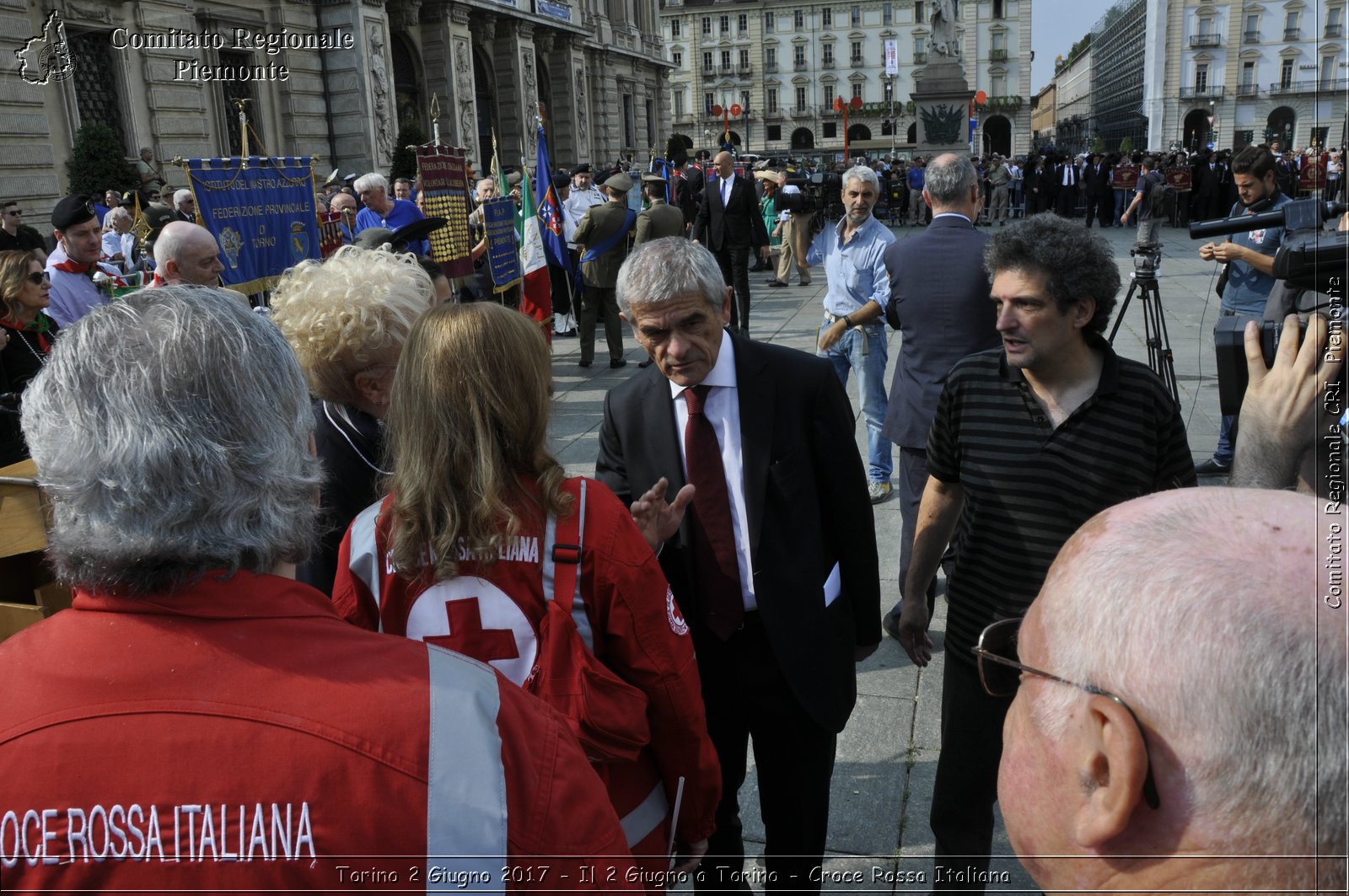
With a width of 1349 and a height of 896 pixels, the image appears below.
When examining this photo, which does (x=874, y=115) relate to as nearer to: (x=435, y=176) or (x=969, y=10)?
(x=969, y=10)

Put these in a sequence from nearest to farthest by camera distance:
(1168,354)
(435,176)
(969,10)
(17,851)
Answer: (17,851), (1168,354), (435,176), (969,10)

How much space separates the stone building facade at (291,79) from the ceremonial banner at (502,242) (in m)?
1.96

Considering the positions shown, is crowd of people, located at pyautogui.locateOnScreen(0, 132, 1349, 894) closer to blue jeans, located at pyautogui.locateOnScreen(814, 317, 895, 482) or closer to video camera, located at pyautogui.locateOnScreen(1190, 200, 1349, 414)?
video camera, located at pyautogui.locateOnScreen(1190, 200, 1349, 414)

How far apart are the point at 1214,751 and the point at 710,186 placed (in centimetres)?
1099

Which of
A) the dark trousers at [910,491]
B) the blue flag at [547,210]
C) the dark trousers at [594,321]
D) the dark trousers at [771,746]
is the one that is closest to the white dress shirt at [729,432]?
the dark trousers at [771,746]

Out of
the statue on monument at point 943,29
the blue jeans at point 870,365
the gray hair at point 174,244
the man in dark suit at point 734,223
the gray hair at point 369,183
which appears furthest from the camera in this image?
the statue on monument at point 943,29

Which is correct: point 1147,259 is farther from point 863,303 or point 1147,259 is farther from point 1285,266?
point 1285,266

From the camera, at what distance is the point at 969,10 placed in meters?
88.2

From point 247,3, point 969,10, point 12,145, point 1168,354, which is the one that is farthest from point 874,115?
point 1168,354

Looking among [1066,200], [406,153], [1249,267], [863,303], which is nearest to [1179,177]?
[1066,200]

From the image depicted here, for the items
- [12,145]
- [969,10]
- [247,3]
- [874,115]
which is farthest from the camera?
[874,115]

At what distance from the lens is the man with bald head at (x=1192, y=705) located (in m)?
0.83

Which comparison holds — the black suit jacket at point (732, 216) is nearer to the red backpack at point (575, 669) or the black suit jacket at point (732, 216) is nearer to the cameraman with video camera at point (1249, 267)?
the cameraman with video camera at point (1249, 267)

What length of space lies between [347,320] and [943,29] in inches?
1273
